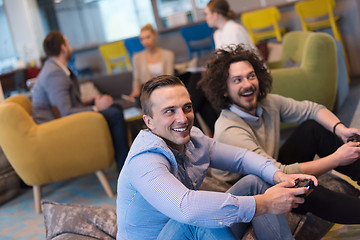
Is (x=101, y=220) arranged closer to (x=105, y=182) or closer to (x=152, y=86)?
(x=152, y=86)

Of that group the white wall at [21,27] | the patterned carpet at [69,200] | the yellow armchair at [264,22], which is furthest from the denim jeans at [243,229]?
the white wall at [21,27]

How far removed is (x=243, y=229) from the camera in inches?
57.6

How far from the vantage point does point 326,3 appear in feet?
14.7

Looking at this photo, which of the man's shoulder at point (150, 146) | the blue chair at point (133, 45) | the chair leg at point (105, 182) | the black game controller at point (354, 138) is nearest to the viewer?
the man's shoulder at point (150, 146)

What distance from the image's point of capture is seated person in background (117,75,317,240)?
117cm

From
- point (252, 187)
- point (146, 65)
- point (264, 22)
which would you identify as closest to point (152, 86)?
point (252, 187)

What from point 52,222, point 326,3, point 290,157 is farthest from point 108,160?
point 326,3

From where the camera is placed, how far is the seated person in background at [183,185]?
117 centimetres

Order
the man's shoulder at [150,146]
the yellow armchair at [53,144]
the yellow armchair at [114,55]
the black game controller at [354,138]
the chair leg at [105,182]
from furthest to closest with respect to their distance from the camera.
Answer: the yellow armchair at [114,55], the chair leg at [105,182], the yellow armchair at [53,144], the black game controller at [354,138], the man's shoulder at [150,146]

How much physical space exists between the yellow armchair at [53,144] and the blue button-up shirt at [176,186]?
55.0 inches

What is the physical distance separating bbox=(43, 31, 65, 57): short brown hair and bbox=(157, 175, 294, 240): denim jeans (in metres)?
2.15

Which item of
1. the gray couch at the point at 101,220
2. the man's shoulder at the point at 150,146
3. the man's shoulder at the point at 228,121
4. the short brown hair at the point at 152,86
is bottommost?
the gray couch at the point at 101,220

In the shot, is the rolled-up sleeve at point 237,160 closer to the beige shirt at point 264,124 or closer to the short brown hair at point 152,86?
the beige shirt at point 264,124

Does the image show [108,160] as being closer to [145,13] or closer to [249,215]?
[249,215]
